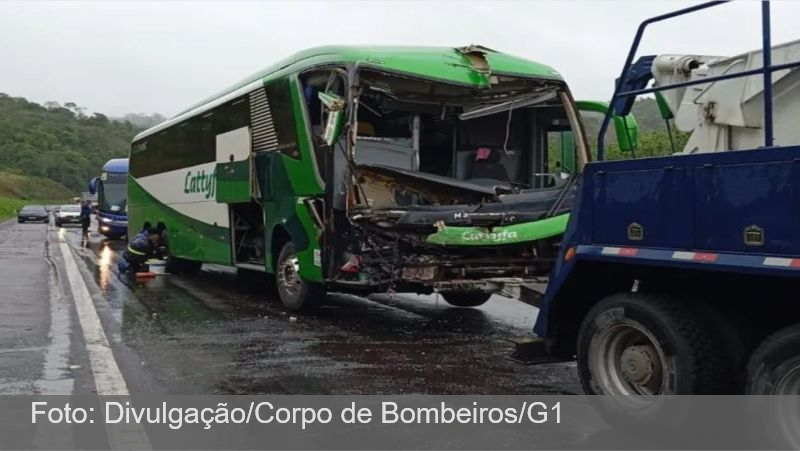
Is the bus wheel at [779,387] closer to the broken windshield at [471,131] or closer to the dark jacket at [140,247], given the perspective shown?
the broken windshield at [471,131]

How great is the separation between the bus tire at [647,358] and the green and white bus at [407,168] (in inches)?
72.8

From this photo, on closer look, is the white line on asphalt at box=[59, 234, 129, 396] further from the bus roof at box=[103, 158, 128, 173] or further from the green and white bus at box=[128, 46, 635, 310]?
the bus roof at box=[103, 158, 128, 173]

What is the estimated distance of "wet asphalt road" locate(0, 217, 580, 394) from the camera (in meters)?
6.20

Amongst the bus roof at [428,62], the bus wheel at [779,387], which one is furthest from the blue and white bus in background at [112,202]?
the bus wheel at [779,387]

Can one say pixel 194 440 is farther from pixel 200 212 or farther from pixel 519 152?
pixel 200 212

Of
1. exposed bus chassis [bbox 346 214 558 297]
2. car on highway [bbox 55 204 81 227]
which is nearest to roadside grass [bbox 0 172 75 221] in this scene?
car on highway [bbox 55 204 81 227]

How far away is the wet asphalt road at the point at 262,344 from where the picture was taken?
620cm

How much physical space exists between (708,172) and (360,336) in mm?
5129

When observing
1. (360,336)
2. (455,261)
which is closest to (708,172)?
(455,261)

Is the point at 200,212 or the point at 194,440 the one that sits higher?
the point at 200,212

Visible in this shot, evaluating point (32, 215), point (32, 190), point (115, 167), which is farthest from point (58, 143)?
point (115, 167)

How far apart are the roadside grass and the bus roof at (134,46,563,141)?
294ft

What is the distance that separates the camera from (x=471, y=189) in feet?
29.9

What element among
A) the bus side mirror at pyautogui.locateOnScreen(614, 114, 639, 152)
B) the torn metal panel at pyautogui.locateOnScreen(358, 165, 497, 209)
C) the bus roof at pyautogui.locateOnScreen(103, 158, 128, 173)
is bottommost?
the torn metal panel at pyautogui.locateOnScreen(358, 165, 497, 209)
